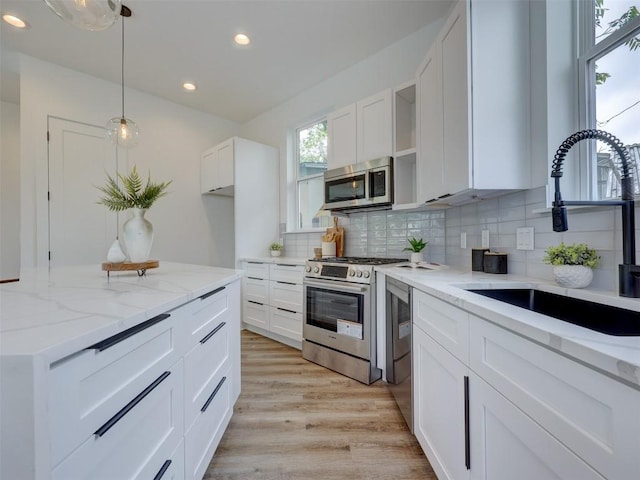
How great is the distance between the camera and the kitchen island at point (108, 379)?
1.51 feet

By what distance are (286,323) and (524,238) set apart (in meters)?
2.23

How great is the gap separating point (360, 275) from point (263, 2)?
2326 millimetres

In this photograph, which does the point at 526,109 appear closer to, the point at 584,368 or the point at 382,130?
the point at 382,130

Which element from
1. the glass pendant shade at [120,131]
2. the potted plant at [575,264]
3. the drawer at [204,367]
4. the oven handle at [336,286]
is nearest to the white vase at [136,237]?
the drawer at [204,367]

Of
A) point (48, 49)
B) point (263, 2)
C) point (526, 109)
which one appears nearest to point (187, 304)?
point (526, 109)

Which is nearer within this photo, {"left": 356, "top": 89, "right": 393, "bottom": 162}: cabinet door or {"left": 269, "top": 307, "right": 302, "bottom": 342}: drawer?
{"left": 356, "top": 89, "right": 393, "bottom": 162}: cabinet door

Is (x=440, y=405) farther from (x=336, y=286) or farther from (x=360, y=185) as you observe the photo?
(x=360, y=185)

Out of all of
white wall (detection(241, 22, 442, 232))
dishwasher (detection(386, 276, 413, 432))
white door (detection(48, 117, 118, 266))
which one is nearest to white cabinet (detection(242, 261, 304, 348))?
white wall (detection(241, 22, 442, 232))

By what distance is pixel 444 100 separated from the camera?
1.68 metres

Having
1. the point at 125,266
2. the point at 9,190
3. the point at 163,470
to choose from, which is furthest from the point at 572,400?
the point at 9,190

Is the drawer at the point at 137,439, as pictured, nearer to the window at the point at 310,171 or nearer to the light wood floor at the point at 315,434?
the light wood floor at the point at 315,434

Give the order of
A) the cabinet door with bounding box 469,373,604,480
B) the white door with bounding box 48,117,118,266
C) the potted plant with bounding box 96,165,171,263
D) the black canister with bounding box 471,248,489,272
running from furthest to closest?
the white door with bounding box 48,117,118,266, the black canister with bounding box 471,248,489,272, the potted plant with bounding box 96,165,171,263, the cabinet door with bounding box 469,373,604,480

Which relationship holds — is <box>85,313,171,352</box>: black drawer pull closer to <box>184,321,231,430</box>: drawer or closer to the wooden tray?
<box>184,321,231,430</box>: drawer

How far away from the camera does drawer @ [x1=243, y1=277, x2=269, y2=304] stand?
10.3ft
